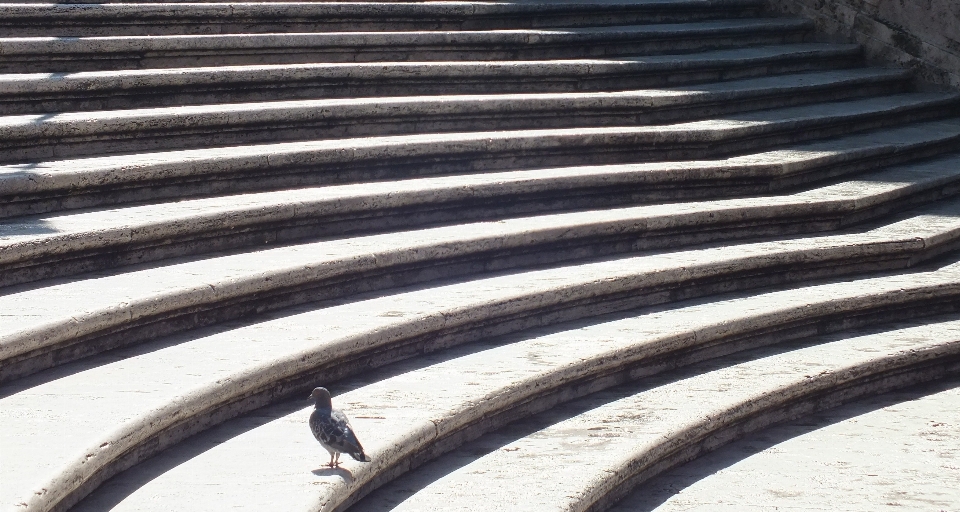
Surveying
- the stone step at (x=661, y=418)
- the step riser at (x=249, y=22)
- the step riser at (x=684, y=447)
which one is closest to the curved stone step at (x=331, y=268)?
the step riser at (x=684, y=447)

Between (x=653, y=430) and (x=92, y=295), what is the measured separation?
203cm

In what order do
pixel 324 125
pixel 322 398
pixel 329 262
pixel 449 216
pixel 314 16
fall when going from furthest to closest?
pixel 314 16
pixel 324 125
pixel 449 216
pixel 329 262
pixel 322 398

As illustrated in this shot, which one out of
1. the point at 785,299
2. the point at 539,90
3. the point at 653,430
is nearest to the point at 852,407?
the point at 785,299

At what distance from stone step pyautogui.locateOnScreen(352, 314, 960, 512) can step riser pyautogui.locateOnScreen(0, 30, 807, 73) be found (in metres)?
2.86

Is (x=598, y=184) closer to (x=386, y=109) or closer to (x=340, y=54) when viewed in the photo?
(x=386, y=109)

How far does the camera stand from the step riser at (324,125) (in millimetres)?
5152

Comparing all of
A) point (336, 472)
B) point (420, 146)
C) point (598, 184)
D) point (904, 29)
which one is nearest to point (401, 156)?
point (420, 146)

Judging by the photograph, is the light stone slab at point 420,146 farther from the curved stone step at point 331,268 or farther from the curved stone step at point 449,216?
the curved stone step at point 331,268

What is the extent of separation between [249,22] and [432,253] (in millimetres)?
2388

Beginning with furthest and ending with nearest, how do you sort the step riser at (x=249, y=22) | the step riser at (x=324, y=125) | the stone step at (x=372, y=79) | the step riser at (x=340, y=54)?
the step riser at (x=249, y=22), the step riser at (x=340, y=54), the stone step at (x=372, y=79), the step riser at (x=324, y=125)

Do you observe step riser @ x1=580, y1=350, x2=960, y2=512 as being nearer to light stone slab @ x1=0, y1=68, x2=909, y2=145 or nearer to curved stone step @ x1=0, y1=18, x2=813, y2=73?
light stone slab @ x1=0, y1=68, x2=909, y2=145

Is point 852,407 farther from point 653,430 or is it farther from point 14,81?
point 14,81

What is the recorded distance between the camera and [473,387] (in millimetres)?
4164

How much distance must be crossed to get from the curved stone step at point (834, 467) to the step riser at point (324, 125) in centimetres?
243
